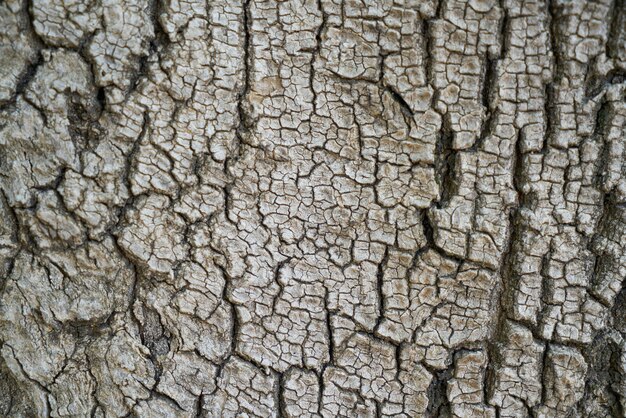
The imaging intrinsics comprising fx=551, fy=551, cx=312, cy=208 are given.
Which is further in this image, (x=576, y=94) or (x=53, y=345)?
(x=53, y=345)

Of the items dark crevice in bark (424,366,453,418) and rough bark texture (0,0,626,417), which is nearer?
rough bark texture (0,0,626,417)

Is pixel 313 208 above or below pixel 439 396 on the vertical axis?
above

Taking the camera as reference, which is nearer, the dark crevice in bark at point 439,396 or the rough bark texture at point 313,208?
the rough bark texture at point 313,208

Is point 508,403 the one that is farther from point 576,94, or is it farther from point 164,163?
point 164,163

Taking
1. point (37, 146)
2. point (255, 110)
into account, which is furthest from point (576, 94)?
point (37, 146)

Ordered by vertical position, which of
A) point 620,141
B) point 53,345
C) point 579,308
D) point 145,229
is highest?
point 620,141

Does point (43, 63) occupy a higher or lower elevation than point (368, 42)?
lower

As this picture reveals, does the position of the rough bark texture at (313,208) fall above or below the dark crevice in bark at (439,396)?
above

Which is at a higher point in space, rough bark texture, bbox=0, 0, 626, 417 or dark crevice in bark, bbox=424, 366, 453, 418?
rough bark texture, bbox=0, 0, 626, 417
